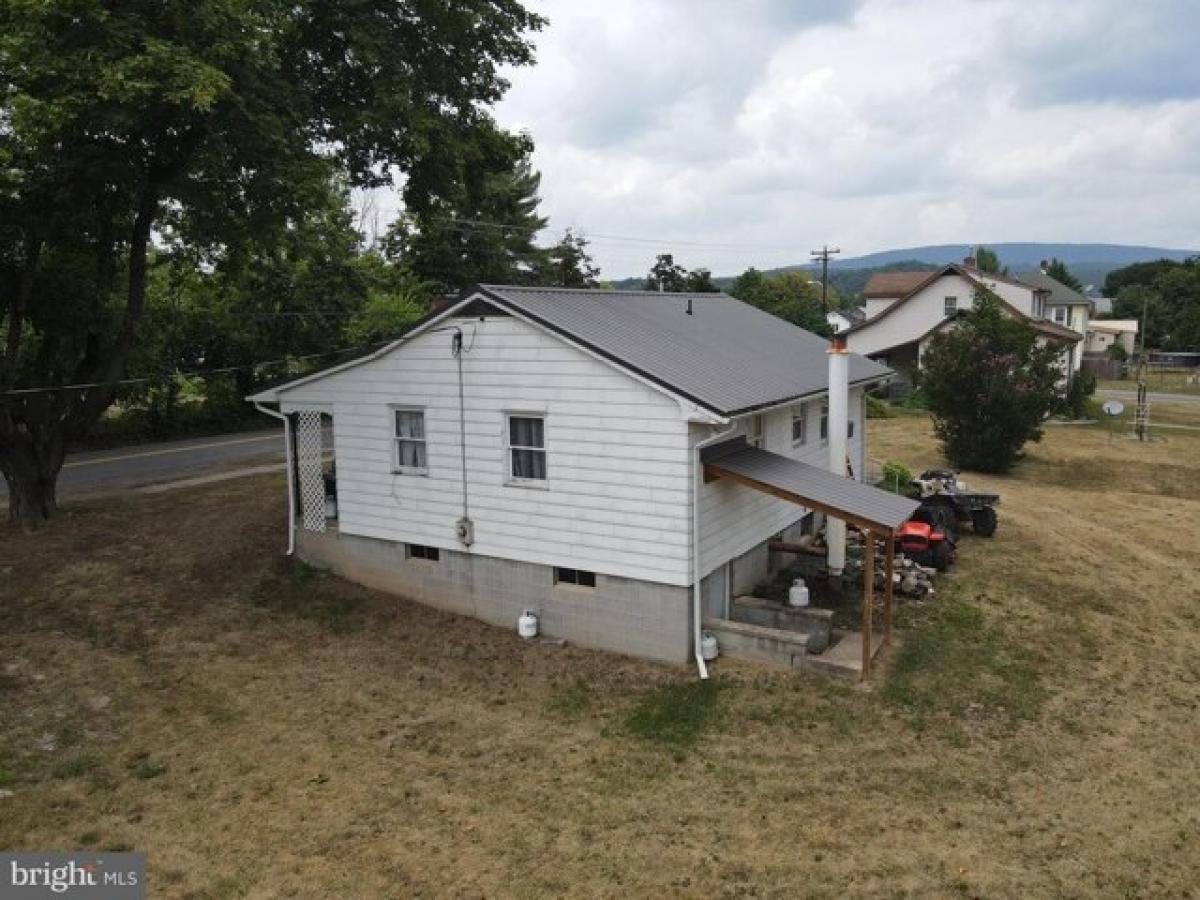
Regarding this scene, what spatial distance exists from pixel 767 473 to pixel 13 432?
54.9ft

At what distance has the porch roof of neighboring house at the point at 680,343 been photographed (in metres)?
13.8

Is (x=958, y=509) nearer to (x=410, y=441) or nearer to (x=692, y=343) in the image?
(x=692, y=343)

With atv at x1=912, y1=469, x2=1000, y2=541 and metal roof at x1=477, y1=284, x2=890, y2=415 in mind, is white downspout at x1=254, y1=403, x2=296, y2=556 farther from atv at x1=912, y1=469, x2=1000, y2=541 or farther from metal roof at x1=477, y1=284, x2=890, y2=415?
atv at x1=912, y1=469, x2=1000, y2=541

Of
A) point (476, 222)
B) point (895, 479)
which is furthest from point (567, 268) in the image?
point (895, 479)

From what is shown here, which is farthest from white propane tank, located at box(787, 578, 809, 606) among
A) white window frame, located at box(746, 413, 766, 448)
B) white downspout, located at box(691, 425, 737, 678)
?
white window frame, located at box(746, 413, 766, 448)

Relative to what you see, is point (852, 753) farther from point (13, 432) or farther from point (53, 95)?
point (13, 432)

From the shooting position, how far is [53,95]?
45.2ft

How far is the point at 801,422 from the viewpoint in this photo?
18812 mm

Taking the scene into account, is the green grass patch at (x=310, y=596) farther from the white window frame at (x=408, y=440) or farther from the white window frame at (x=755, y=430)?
the white window frame at (x=755, y=430)

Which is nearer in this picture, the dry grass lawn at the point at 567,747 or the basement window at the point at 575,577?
the dry grass lawn at the point at 567,747

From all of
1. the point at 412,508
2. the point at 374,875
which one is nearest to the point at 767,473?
the point at 412,508

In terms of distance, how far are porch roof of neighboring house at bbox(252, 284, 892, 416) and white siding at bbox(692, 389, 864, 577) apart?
2.17ft

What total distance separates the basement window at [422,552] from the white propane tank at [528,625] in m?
2.30

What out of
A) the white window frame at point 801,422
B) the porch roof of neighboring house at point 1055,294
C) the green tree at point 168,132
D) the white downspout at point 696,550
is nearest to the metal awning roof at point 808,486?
the white downspout at point 696,550
